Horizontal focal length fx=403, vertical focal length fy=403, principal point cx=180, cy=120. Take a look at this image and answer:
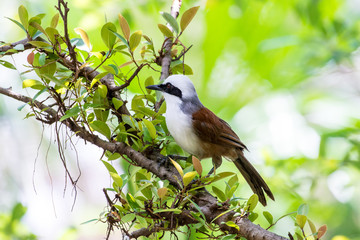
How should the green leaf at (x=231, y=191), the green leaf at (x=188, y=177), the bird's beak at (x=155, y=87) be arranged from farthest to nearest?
the bird's beak at (x=155, y=87), the green leaf at (x=231, y=191), the green leaf at (x=188, y=177)

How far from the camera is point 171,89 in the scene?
146 cm

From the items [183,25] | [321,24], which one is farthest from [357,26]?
[183,25]

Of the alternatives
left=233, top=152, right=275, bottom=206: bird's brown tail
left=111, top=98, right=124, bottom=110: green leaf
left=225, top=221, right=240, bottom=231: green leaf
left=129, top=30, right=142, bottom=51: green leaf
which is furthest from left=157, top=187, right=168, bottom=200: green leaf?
left=233, top=152, right=275, bottom=206: bird's brown tail

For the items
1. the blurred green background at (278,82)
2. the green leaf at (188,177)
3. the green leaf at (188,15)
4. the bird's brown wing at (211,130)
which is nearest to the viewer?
the green leaf at (188,177)

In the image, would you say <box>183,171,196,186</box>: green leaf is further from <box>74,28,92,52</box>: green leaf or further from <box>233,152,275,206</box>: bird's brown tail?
<box>233,152,275,206</box>: bird's brown tail

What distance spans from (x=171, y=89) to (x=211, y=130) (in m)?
0.24

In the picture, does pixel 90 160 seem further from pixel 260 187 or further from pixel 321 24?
pixel 321 24

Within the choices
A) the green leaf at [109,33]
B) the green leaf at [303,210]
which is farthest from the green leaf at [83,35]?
the green leaf at [303,210]

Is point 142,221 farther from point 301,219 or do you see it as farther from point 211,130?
point 211,130

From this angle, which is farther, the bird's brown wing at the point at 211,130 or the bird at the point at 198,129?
the bird's brown wing at the point at 211,130

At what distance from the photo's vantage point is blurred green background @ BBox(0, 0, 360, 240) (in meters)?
2.55

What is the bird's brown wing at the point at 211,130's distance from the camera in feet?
5.08

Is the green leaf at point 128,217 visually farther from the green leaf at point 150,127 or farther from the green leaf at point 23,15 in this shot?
the green leaf at point 23,15

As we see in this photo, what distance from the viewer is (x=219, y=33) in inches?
112
